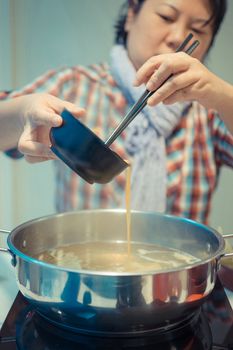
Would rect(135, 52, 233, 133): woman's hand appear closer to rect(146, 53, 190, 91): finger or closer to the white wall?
rect(146, 53, 190, 91): finger

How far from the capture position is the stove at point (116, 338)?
0.60 m

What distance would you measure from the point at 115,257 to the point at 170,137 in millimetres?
789

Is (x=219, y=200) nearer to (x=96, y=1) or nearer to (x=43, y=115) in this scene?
(x=96, y=1)

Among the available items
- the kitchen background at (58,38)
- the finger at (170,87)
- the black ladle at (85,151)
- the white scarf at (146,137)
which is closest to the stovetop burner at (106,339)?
the black ladle at (85,151)

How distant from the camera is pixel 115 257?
2.71 feet

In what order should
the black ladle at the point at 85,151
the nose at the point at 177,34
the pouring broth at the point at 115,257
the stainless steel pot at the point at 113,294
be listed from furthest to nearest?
the nose at the point at 177,34 → the pouring broth at the point at 115,257 → the black ladle at the point at 85,151 → the stainless steel pot at the point at 113,294

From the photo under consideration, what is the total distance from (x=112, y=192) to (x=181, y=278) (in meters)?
0.98

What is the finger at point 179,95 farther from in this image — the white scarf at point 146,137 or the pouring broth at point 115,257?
the white scarf at point 146,137

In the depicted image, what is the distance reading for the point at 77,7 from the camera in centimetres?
150

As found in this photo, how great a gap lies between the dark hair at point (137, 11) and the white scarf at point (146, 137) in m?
0.04

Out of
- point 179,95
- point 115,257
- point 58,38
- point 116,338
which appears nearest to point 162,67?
point 179,95

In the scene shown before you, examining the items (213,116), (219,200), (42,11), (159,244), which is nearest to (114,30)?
(42,11)

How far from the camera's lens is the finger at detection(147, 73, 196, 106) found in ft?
2.66

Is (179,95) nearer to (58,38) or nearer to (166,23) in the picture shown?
(166,23)
